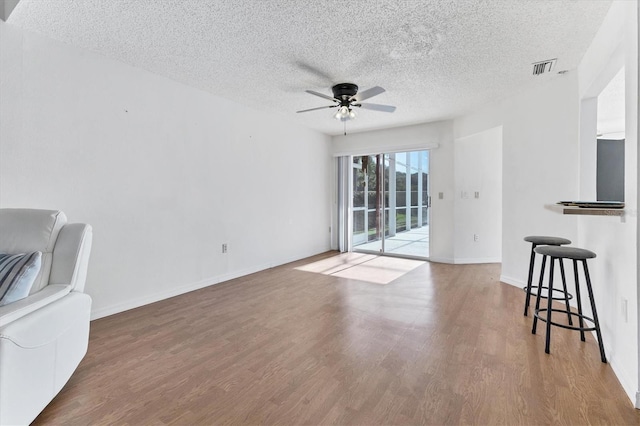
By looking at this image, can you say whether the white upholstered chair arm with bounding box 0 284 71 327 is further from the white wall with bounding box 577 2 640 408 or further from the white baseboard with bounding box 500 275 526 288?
the white baseboard with bounding box 500 275 526 288

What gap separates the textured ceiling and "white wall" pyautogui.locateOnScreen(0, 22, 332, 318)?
0.98 ft

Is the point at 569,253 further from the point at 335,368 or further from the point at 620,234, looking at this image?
the point at 335,368

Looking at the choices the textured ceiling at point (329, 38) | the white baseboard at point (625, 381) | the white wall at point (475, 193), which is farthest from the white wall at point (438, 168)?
the white baseboard at point (625, 381)

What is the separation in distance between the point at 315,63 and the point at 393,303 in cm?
261

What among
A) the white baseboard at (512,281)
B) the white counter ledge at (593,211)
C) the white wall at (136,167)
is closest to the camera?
the white counter ledge at (593,211)

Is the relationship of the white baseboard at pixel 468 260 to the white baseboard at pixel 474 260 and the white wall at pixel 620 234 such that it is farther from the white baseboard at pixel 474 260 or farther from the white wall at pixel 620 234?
the white wall at pixel 620 234

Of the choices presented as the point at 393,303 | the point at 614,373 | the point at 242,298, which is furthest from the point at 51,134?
the point at 614,373

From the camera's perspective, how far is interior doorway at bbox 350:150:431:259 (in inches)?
239

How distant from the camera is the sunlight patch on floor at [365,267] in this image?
4.46 meters

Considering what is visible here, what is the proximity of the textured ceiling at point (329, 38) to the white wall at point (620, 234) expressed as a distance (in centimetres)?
27

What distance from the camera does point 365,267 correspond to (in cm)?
504

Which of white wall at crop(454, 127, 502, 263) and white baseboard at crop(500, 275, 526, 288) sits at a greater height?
white wall at crop(454, 127, 502, 263)

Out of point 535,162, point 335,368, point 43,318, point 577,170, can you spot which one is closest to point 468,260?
point 535,162

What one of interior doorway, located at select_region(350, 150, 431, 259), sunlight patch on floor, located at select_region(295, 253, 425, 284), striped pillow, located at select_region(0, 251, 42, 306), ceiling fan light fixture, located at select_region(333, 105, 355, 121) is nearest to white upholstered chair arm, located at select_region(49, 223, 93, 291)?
striped pillow, located at select_region(0, 251, 42, 306)
